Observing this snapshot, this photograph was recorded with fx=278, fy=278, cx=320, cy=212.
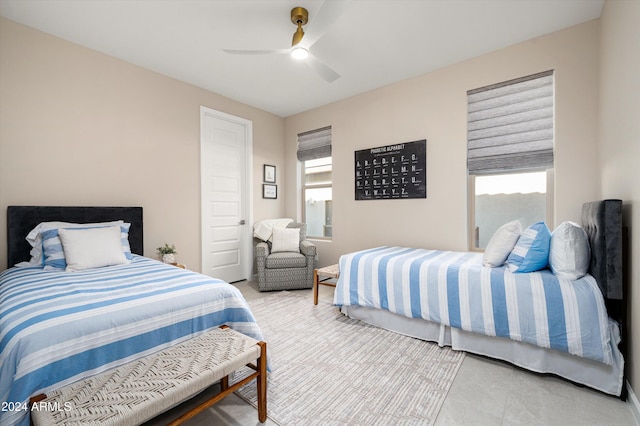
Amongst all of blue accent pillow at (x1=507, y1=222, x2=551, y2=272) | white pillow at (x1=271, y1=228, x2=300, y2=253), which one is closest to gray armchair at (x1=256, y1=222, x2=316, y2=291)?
white pillow at (x1=271, y1=228, x2=300, y2=253)

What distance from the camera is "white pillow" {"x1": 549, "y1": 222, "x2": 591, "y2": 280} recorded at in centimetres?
187

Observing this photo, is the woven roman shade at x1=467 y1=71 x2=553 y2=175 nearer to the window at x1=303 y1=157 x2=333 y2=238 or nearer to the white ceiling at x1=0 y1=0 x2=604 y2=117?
the white ceiling at x1=0 y1=0 x2=604 y2=117

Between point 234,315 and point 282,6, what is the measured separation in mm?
2399

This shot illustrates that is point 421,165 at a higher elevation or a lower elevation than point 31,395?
higher

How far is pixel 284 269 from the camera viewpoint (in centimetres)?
383

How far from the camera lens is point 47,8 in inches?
90.0

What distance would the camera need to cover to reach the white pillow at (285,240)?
4070 mm

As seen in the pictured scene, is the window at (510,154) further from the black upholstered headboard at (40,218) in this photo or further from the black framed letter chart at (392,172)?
the black upholstered headboard at (40,218)

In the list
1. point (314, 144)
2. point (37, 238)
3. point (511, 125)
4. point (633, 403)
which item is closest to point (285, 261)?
point (314, 144)

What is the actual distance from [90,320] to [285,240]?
2.86m

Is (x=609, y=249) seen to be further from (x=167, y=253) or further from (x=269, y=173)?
(x=269, y=173)

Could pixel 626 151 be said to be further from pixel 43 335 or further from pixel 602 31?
pixel 43 335

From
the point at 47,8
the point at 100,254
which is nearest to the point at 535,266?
the point at 100,254

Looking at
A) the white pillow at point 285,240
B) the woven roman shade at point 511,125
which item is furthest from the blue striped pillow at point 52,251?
the woven roman shade at point 511,125
